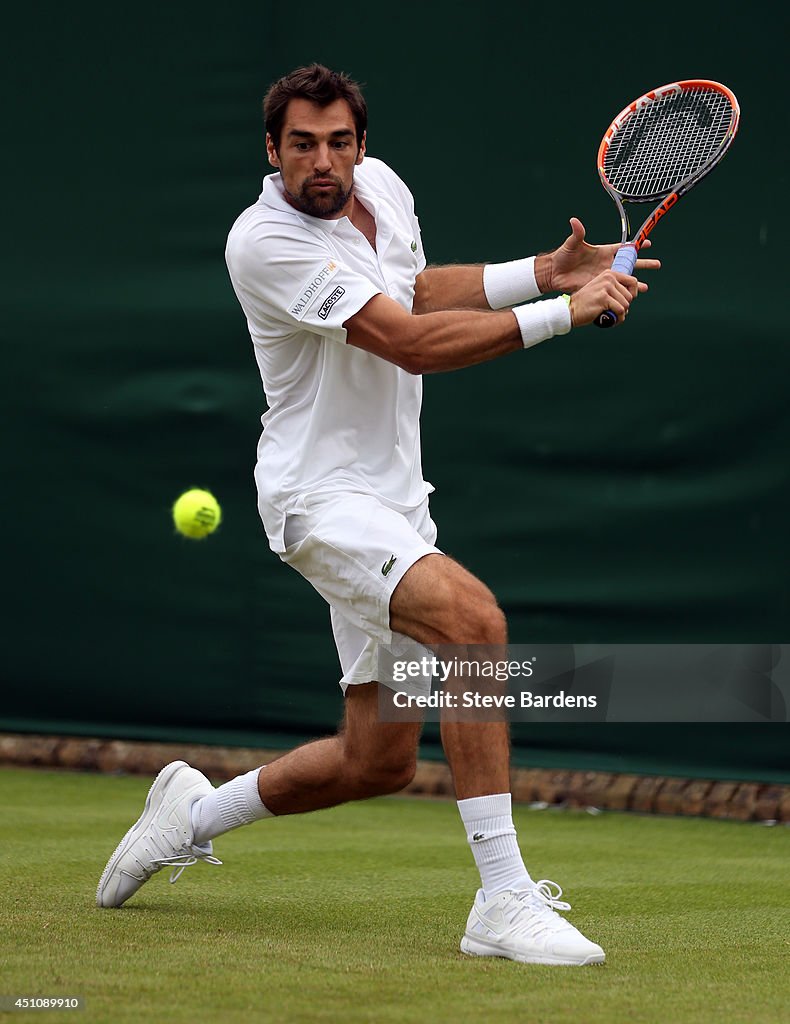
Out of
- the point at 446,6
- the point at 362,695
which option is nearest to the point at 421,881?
the point at 362,695

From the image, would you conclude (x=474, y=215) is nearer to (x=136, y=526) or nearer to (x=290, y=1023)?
(x=136, y=526)

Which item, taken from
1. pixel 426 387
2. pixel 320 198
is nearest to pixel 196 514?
pixel 426 387

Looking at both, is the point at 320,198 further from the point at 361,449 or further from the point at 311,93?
the point at 361,449

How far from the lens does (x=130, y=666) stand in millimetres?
6168

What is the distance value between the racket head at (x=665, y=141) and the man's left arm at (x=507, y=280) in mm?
183

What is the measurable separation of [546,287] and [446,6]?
227 centimetres

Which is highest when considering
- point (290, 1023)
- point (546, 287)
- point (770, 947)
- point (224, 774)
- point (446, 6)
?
point (446, 6)

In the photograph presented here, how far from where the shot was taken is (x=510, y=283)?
3.89m

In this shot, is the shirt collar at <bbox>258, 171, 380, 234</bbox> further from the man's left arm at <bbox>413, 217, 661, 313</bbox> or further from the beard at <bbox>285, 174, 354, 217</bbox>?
the man's left arm at <bbox>413, 217, 661, 313</bbox>

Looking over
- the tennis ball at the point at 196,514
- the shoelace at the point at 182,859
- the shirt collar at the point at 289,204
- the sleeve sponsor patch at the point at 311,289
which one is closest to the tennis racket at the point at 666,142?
the shirt collar at the point at 289,204

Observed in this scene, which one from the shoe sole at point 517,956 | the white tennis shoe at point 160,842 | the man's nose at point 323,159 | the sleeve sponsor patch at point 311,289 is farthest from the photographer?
the white tennis shoe at point 160,842

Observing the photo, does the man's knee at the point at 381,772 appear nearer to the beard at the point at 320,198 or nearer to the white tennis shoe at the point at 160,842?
the white tennis shoe at the point at 160,842

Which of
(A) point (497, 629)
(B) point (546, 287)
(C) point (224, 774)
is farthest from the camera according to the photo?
(C) point (224, 774)

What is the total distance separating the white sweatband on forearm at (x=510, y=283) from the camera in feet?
12.7
